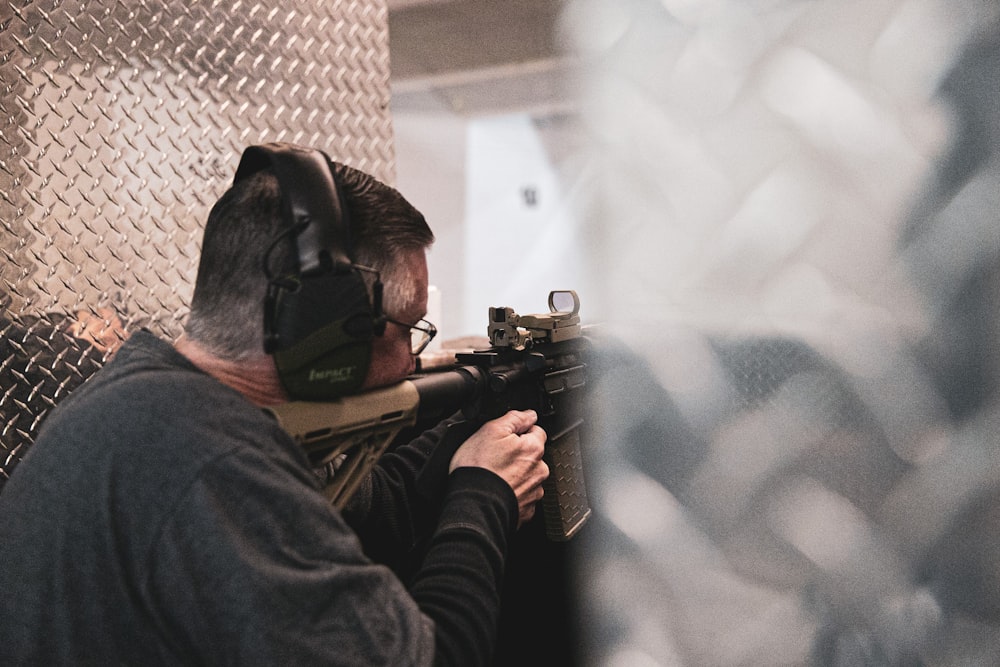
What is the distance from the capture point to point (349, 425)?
0.71 meters

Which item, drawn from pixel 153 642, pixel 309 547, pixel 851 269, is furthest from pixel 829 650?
pixel 153 642

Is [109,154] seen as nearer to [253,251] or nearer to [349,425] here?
[253,251]

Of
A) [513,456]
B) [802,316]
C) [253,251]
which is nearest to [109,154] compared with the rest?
[253,251]

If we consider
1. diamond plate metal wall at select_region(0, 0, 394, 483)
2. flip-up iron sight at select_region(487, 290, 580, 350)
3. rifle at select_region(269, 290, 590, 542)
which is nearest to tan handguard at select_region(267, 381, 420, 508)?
rifle at select_region(269, 290, 590, 542)

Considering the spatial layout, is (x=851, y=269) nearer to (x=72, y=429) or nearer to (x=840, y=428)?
(x=840, y=428)

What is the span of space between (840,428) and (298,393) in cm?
50

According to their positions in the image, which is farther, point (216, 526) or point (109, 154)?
point (109, 154)

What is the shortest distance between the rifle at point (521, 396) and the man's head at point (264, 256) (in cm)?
6

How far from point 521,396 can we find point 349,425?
301mm

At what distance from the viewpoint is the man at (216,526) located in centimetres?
56

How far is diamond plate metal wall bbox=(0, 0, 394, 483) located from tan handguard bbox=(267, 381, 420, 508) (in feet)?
1.49

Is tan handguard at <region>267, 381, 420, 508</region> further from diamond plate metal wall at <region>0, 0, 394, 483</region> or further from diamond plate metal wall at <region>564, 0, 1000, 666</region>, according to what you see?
Answer: diamond plate metal wall at <region>0, 0, 394, 483</region>

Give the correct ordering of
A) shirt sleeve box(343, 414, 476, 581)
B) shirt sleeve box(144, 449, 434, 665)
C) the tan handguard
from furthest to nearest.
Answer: shirt sleeve box(343, 414, 476, 581) → the tan handguard → shirt sleeve box(144, 449, 434, 665)

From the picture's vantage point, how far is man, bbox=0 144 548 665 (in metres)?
0.56
